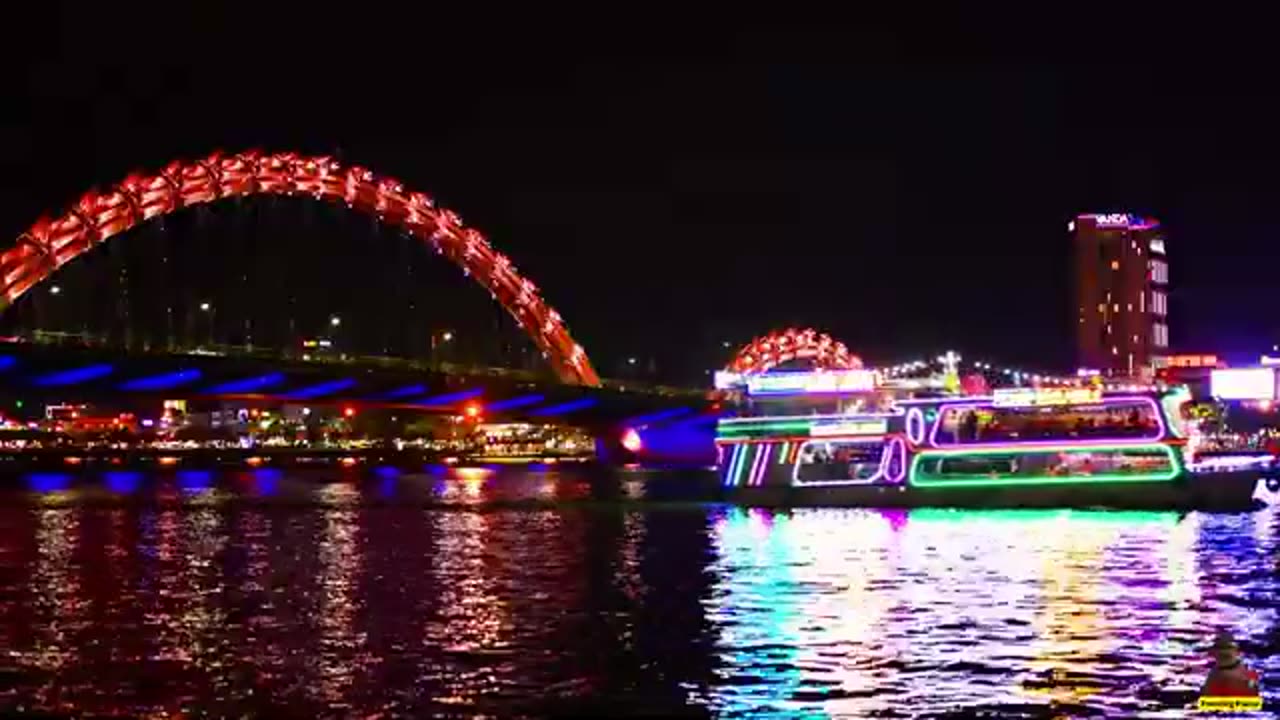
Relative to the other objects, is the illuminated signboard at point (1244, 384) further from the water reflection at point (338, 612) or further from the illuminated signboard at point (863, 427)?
the water reflection at point (338, 612)

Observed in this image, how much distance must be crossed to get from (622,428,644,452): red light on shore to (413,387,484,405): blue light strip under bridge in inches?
756

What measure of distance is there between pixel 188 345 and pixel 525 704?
230ft

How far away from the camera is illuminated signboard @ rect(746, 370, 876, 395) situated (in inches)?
2379

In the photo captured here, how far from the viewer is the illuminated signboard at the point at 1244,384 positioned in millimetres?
117000

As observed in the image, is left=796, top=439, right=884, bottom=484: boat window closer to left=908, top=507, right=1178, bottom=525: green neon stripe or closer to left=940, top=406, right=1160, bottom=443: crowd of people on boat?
left=908, top=507, right=1178, bottom=525: green neon stripe

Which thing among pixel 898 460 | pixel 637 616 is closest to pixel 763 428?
pixel 898 460

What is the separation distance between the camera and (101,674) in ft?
73.9

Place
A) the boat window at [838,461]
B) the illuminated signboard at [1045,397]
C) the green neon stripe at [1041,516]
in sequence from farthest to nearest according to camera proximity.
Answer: the boat window at [838,461] < the illuminated signboard at [1045,397] < the green neon stripe at [1041,516]

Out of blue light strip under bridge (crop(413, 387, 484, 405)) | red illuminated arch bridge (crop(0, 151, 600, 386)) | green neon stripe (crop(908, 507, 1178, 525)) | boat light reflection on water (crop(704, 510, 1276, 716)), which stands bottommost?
green neon stripe (crop(908, 507, 1178, 525))

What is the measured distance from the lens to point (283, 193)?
333 feet

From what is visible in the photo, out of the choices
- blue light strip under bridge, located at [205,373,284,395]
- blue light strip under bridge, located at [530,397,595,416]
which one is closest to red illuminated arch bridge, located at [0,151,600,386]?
blue light strip under bridge, located at [530,397,595,416]

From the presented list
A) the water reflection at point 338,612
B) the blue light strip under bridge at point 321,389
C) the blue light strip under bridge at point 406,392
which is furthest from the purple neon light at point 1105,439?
the blue light strip under bridge at point 406,392

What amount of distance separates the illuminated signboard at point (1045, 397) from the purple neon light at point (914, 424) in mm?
2340

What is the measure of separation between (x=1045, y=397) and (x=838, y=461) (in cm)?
763
